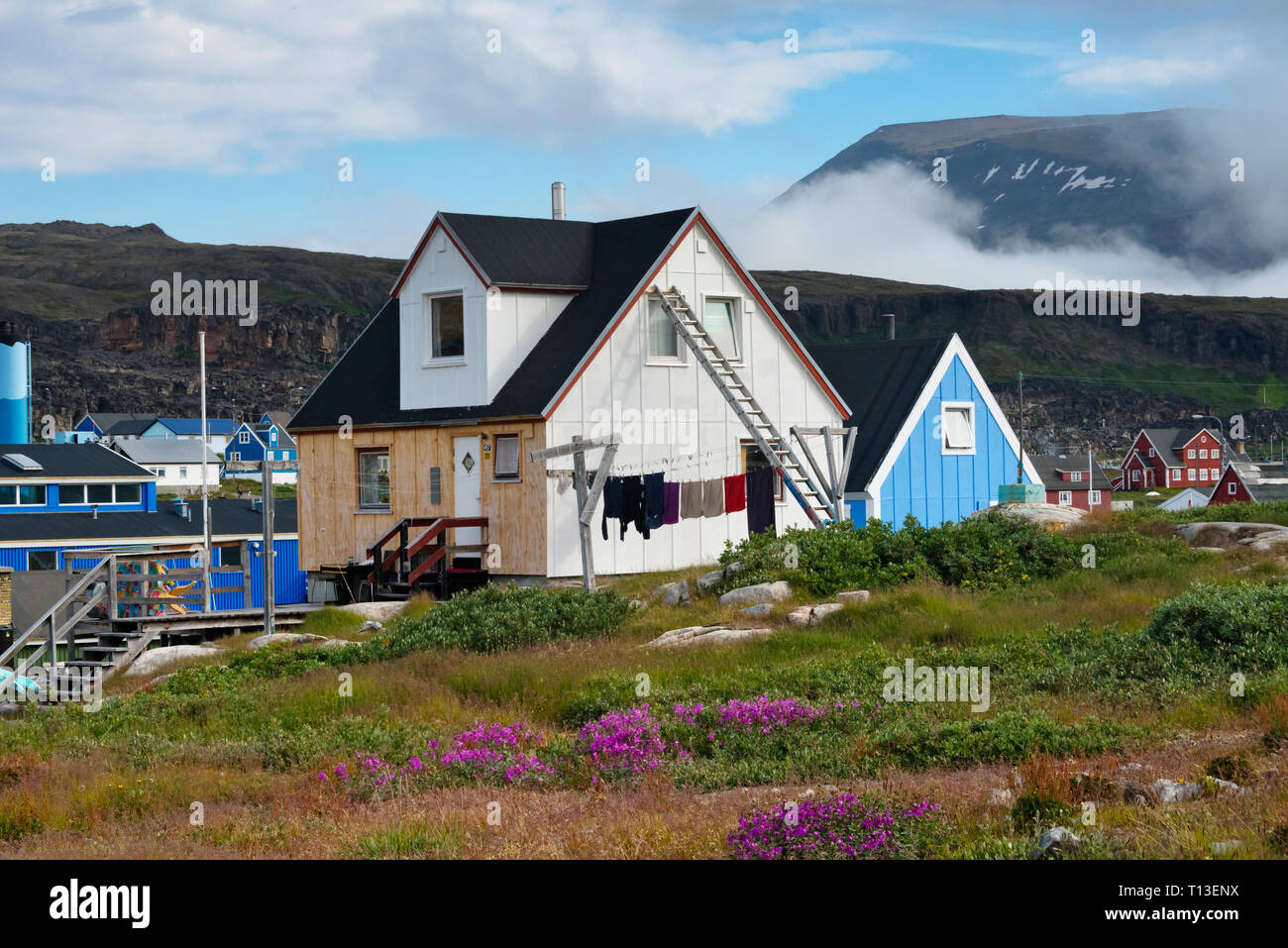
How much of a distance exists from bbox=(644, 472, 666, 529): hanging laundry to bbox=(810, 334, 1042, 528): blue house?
9.79 meters

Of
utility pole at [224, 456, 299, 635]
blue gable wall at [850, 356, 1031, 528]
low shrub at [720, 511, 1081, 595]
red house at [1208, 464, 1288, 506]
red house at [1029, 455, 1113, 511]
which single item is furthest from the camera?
red house at [1029, 455, 1113, 511]

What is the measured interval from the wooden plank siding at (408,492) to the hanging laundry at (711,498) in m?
3.27

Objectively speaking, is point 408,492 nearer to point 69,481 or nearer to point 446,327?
point 446,327

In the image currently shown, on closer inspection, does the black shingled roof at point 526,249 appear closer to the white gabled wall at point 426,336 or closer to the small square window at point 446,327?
the white gabled wall at point 426,336

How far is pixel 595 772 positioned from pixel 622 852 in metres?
3.54

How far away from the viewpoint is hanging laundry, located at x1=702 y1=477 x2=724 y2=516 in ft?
88.6

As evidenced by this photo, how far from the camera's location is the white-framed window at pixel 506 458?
2823 cm

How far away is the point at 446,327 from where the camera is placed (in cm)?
3005

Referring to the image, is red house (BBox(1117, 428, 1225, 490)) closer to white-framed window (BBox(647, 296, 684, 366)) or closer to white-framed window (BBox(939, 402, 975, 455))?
white-framed window (BBox(939, 402, 975, 455))

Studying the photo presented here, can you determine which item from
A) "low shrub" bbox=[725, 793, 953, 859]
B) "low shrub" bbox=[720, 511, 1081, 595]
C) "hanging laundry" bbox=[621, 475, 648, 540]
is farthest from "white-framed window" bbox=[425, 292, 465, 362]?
"low shrub" bbox=[725, 793, 953, 859]

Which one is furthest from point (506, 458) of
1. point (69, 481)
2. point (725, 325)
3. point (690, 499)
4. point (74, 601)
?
point (69, 481)

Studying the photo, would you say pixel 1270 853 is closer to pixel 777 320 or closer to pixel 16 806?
pixel 16 806
